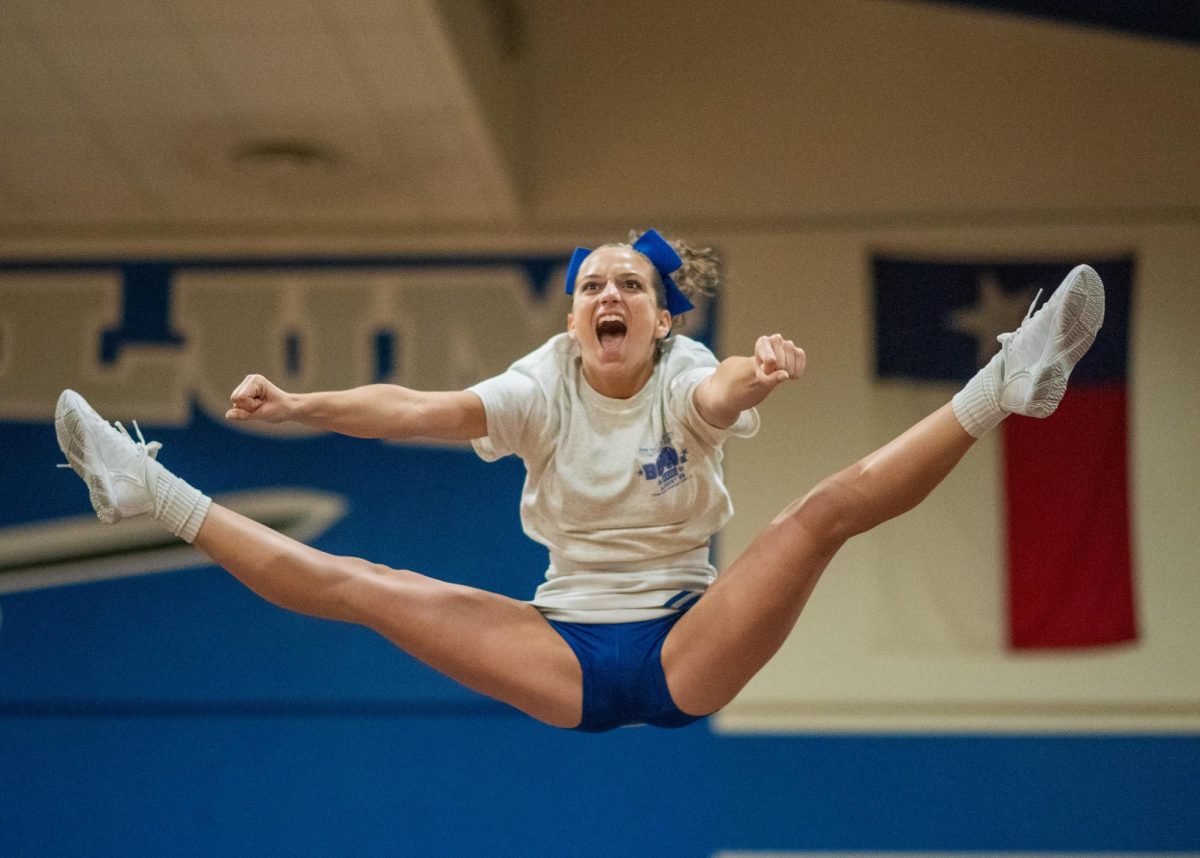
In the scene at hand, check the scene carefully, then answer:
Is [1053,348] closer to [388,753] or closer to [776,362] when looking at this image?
[776,362]

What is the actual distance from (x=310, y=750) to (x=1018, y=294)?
3.44m

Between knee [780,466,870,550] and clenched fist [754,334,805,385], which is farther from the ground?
clenched fist [754,334,805,385]

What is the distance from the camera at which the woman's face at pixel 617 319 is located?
263cm

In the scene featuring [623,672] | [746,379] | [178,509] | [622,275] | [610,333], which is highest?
[622,275]

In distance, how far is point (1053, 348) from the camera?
2.33m

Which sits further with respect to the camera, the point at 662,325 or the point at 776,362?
the point at 662,325

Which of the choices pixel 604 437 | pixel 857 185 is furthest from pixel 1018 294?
pixel 604 437

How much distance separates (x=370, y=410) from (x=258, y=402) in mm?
224

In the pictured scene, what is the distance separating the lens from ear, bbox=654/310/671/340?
2730mm

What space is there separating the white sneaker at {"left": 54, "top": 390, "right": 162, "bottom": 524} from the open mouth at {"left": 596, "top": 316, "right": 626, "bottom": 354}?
875mm

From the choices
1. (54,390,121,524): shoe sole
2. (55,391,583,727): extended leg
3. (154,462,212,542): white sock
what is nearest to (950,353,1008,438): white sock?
(55,391,583,727): extended leg

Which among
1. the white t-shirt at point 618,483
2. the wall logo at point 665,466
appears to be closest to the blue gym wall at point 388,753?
the white t-shirt at point 618,483

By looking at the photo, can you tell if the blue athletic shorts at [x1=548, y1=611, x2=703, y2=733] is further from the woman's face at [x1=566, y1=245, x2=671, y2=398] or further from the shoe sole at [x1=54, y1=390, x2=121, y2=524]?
the shoe sole at [x1=54, y1=390, x2=121, y2=524]

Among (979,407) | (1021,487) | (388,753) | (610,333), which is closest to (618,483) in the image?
(610,333)
